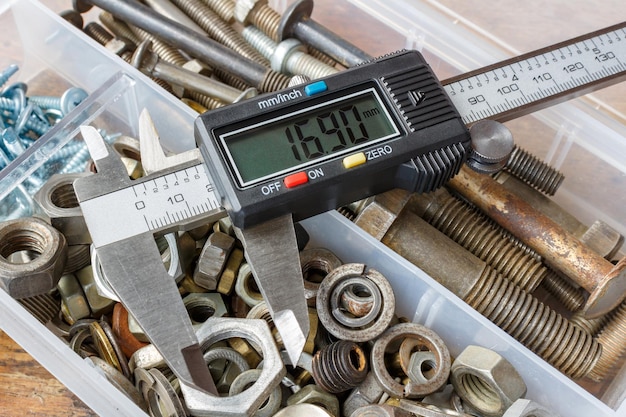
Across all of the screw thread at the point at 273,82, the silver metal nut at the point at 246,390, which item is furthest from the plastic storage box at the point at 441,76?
the screw thread at the point at 273,82

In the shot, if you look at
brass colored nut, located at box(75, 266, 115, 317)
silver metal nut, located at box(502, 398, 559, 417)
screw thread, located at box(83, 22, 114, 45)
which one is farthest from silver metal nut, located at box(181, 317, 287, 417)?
A: screw thread, located at box(83, 22, 114, 45)

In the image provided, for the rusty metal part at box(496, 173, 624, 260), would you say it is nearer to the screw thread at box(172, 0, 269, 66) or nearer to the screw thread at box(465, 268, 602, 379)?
the screw thread at box(465, 268, 602, 379)

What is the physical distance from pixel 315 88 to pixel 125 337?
1.90 ft

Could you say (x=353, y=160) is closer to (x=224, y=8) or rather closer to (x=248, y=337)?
(x=248, y=337)

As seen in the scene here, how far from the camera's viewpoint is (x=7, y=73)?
63.5 inches

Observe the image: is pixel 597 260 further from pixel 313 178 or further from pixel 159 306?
pixel 159 306

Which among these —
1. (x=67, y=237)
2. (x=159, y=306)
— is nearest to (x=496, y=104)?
(x=159, y=306)

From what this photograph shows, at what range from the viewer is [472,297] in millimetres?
1332

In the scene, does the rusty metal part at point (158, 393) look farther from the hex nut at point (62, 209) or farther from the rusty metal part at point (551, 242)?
the rusty metal part at point (551, 242)

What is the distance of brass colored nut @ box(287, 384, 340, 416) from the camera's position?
1.24 m

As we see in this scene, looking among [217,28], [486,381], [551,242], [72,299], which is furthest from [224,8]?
[486,381]

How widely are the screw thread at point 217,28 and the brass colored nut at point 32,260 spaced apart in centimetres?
69

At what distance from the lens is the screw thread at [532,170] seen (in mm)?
1502

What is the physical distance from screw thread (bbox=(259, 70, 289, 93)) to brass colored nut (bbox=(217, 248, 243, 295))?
403mm
